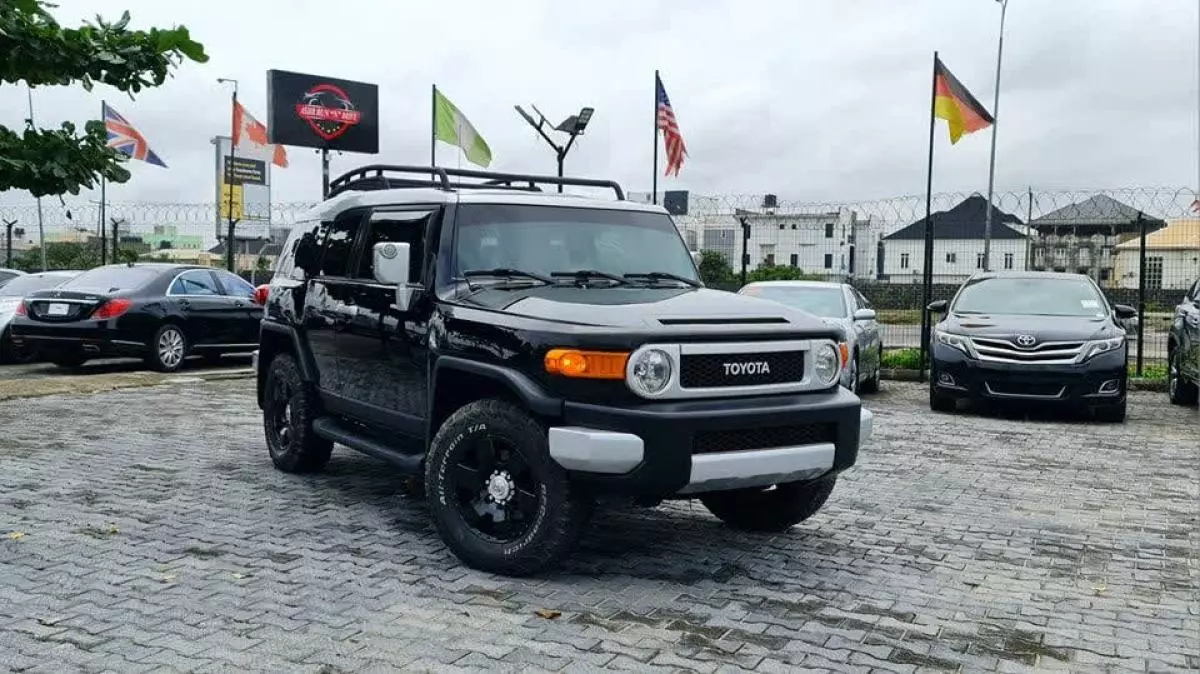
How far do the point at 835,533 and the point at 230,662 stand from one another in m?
3.46

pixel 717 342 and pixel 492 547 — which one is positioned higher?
pixel 717 342

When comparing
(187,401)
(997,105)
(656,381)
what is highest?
(997,105)

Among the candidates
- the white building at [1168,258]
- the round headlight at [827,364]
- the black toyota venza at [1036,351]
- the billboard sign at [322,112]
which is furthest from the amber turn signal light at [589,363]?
the billboard sign at [322,112]

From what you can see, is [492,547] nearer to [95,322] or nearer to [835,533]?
[835,533]

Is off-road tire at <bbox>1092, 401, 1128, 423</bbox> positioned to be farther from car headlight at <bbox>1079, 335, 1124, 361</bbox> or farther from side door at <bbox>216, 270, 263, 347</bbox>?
side door at <bbox>216, 270, 263, 347</bbox>

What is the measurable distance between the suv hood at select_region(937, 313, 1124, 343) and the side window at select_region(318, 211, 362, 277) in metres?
7.19

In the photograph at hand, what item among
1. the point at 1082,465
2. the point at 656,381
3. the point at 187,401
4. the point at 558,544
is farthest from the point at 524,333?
the point at 187,401

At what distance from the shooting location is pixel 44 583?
488 cm

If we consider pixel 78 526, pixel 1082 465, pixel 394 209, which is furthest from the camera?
pixel 1082 465

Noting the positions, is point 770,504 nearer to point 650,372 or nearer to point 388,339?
point 650,372

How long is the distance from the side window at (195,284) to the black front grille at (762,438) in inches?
462

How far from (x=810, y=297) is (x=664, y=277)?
761 centimetres

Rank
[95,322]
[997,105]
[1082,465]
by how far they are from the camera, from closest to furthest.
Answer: [1082,465]
[95,322]
[997,105]

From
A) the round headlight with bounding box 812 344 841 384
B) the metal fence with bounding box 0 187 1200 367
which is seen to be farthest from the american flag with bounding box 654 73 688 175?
the round headlight with bounding box 812 344 841 384
